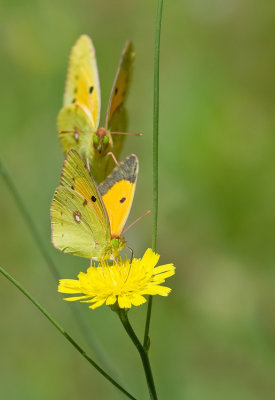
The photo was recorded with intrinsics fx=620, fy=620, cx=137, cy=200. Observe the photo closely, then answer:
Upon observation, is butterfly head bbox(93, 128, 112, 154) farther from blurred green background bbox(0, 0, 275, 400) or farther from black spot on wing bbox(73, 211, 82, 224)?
blurred green background bbox(0, 0, 275, 400)

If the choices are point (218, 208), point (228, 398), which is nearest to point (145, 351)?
point (228, 398)

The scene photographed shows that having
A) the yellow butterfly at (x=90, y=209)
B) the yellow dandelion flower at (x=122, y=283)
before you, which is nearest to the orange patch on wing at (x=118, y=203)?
the yellow butterfly at (x=90, y=209)

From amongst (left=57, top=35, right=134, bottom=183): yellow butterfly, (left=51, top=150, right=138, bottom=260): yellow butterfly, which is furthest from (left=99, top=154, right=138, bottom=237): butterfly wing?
(left=57, top=35, right=134, bottom=183): yellow butterfly

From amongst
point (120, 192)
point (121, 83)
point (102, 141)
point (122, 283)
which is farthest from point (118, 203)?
point (121, 83)

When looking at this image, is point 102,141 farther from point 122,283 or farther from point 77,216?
point 122,283

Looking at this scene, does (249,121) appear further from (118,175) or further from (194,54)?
(118,175)

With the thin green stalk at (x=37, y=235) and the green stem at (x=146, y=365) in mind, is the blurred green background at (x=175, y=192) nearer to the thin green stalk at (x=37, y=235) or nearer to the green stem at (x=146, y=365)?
the thin green stalk at (x=37, y=235)
